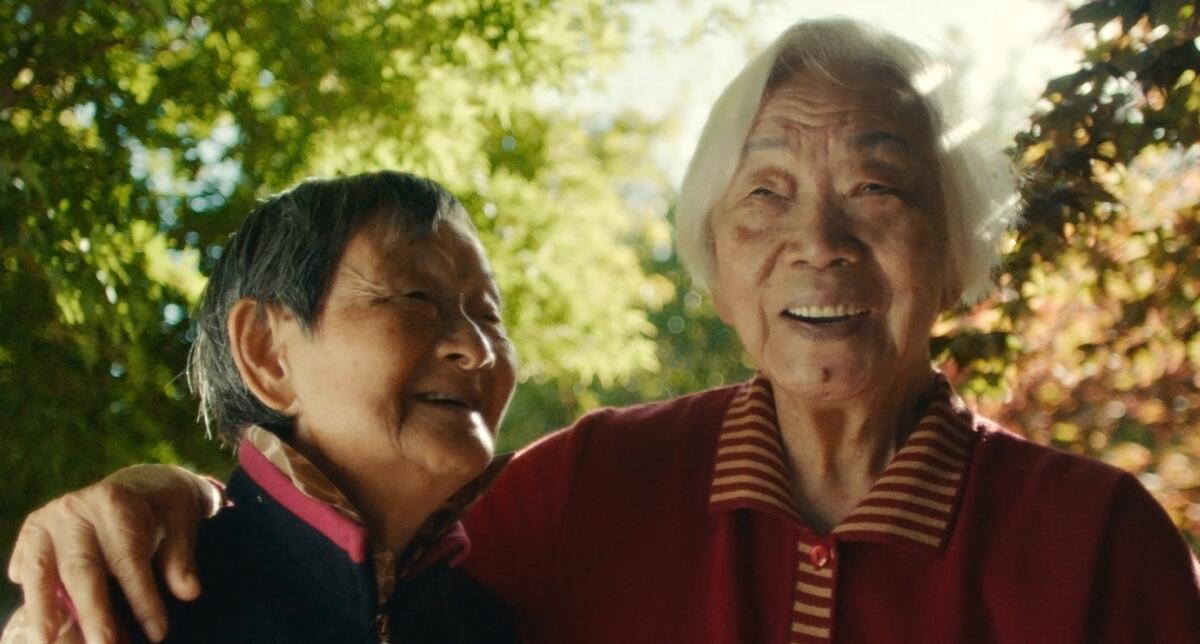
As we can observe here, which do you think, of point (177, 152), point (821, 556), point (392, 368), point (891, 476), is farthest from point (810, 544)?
point (177, 152)

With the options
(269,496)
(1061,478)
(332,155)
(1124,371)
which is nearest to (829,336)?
(1061,478)

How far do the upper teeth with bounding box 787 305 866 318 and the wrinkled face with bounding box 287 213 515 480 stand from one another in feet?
1.63

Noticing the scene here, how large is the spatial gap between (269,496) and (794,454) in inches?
33.9

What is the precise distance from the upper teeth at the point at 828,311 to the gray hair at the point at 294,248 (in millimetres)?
523

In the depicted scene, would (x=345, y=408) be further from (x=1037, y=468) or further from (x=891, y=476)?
(x=1037, y=468)

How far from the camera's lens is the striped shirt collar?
5.88 ft

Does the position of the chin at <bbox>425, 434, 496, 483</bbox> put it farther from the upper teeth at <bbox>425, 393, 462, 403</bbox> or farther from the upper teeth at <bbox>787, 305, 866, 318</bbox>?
the upper teeth at <bbox>787, 305, 866, 318</bbox>

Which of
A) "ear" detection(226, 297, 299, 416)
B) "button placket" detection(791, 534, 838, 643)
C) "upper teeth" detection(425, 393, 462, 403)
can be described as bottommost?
"button placket" detection(791, 534, 838, 643)

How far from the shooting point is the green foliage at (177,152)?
2.66 m

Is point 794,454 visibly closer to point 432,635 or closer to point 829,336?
point 829,336

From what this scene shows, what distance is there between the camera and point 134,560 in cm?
140

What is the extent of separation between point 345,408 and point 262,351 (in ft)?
0.51

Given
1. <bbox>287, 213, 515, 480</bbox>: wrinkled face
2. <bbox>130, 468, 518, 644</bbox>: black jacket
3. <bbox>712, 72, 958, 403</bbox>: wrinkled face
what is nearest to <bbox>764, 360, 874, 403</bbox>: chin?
<bbox>712, 72, 958, 403</bbox>: wrinkled face

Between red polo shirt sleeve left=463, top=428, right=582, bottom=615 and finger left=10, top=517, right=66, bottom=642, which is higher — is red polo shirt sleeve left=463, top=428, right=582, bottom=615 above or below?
below
